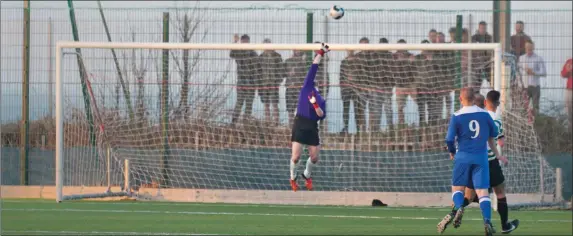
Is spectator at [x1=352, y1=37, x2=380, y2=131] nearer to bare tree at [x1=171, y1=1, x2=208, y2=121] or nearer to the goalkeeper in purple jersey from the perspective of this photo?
the goalkeeper in purple jersey

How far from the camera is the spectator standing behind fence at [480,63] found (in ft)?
62.6

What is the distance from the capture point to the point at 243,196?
18.9 m

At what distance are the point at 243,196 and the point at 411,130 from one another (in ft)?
9.97

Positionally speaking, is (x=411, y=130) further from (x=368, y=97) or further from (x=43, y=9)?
(x=43, y=9)

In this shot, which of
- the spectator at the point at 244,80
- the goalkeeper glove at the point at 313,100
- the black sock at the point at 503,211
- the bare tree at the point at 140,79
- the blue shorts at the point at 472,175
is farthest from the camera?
the bare tree at the point at 140,79

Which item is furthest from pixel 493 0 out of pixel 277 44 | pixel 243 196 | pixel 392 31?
pixel 243 196

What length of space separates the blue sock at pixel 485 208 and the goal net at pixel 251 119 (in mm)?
6252

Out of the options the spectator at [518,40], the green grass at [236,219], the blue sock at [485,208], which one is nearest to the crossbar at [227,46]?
the spectator at [518,40]

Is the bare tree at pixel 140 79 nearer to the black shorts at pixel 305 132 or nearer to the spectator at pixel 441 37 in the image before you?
the black shorts at pixel 305 132

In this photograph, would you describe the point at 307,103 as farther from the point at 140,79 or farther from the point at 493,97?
A: the point at 493,97

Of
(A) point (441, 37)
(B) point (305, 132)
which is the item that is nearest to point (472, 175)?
(B) point (305, 132)

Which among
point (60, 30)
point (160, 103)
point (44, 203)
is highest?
point (60, 30)

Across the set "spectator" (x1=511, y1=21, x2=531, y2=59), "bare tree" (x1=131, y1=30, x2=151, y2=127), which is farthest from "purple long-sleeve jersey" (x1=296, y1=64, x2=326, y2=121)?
"spectator" (x1=511, y1=21, x2=531, y2=59)

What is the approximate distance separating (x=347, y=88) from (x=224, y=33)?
2268 mm
